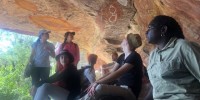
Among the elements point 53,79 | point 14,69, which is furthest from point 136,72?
point 14,69

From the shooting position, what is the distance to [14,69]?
20609mm

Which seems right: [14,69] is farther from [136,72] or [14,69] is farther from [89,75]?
[136,72]

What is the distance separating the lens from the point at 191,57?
8.64 feet

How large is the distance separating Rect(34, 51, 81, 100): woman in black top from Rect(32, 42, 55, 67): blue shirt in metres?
1.24

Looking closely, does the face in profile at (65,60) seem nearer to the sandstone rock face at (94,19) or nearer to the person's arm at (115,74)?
the person's arm at (115,74)

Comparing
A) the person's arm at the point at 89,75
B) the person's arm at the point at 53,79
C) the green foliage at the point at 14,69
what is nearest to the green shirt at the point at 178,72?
the person's arm at the point at 89,75

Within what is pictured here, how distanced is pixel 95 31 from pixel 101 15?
1.82 metres

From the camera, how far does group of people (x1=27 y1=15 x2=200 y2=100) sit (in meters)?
2.67

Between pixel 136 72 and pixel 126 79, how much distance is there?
0.53 feet

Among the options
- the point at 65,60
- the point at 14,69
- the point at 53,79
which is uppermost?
the point at 65,60

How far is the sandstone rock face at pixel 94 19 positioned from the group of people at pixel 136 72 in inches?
88.7

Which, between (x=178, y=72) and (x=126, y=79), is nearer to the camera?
(x=178, y=72)

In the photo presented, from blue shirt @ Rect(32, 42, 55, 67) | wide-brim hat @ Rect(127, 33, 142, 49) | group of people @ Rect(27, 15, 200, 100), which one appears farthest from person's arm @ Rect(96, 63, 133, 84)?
blue shirt @ Rect(32, 42, 55, 67)

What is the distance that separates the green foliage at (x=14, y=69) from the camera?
1729 centimetres
